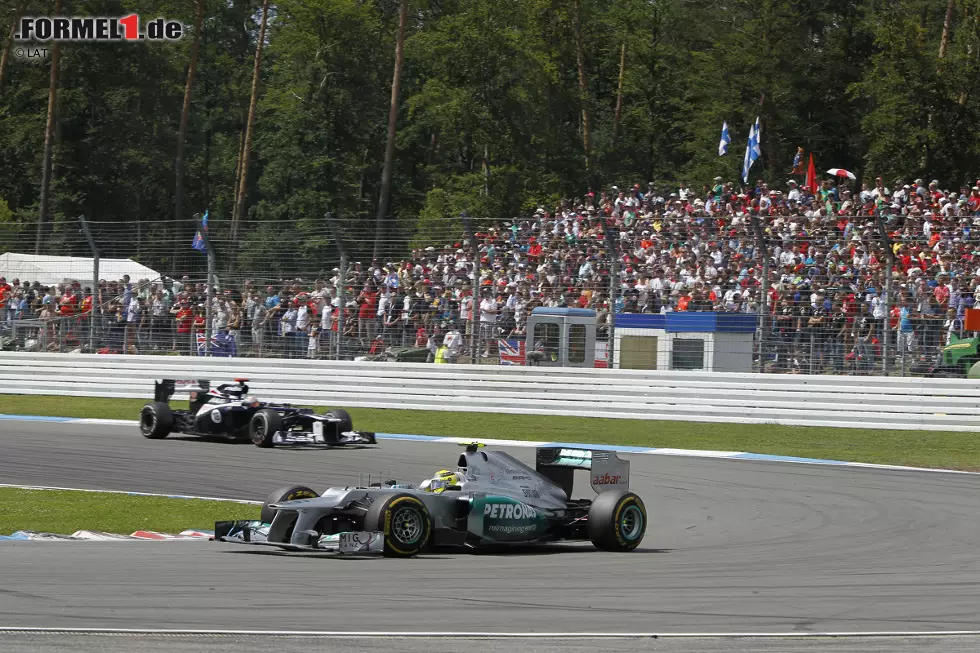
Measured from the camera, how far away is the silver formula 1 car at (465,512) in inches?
346

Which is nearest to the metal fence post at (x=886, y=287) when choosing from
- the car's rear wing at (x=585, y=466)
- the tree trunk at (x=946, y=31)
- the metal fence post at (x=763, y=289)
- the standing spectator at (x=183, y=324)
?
the metal fence post at (x=763, y=289)

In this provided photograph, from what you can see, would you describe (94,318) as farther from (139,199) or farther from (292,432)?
(139,199)

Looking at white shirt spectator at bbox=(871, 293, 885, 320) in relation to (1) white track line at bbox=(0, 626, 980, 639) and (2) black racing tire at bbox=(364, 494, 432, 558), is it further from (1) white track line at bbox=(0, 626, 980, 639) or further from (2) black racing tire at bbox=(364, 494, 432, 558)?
(1) white track line at bbox=(0, 626, 980, 639)

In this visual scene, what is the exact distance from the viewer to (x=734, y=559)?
905cm

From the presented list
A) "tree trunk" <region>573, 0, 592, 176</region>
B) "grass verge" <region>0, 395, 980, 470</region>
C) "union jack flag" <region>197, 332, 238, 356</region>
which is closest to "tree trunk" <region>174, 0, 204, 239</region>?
"tree trunk" <region>573, 0, 592, 176</region>

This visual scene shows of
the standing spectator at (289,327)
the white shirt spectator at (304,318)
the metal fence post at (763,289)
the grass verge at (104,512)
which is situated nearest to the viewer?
the grass verge at (104,512)

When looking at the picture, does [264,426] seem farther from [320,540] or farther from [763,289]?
[320,540]

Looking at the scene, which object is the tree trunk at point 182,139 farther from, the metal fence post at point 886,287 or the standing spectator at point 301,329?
the metal fence post at point 886,287

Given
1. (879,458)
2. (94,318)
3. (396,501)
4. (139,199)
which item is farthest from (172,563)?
(139,199)

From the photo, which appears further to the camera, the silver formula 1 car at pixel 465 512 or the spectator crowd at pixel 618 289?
the spectator crowd at pixel 618 289

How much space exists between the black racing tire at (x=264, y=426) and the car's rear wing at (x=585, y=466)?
742cm

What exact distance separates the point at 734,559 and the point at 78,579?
4305 millimetres

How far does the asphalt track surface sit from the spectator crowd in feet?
20.1

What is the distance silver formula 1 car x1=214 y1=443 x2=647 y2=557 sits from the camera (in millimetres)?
8789
